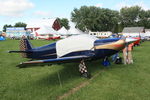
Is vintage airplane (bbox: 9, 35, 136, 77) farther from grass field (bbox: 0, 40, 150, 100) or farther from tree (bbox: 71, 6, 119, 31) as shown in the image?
tree (bbox: 71, 6, 119, 31)

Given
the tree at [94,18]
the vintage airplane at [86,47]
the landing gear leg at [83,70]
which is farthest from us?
the tree at [94,18]

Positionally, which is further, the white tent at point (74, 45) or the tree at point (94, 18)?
the tree at point (94, 18)

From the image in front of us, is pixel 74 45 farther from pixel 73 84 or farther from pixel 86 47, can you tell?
pixel 73 84

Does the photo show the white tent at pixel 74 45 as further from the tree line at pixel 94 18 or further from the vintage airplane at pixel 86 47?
the tree line at pixel 94 18

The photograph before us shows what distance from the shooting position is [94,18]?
226ft

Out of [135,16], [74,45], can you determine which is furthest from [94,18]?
[74,45]

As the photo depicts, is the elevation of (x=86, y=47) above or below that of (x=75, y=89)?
above

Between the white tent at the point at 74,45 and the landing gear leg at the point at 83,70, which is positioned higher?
the white tent at the point at 74,45

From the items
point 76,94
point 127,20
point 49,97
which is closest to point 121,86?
point 76,94

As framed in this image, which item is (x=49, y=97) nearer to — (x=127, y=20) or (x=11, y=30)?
(x=11, y=30)

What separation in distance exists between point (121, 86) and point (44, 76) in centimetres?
349

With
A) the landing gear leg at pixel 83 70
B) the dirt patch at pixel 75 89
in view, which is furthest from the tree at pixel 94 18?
the dirt patch at pixel 75 89

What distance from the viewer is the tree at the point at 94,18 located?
2704 inches

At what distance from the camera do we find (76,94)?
5410 mm
